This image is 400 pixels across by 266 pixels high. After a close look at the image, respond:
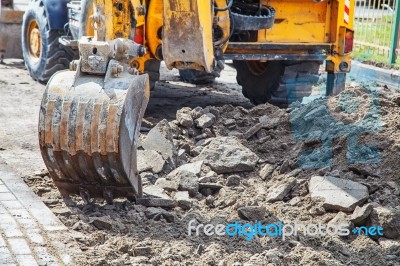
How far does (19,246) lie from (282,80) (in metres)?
5.20

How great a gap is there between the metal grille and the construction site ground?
6272 mm

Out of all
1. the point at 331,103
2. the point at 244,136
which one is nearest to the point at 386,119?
the point at 331,103

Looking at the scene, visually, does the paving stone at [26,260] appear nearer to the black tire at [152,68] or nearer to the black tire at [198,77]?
the black tire at [152,68]

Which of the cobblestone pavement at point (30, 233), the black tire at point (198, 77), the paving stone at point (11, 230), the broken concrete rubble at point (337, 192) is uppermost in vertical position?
the broken concrete rubble at point (337, 192)

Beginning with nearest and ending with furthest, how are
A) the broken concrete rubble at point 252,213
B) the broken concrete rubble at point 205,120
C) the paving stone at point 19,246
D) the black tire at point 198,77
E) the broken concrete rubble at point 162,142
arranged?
1. the paving stone at point 19,246
2. the broken concrete rubble at point 252,213
3. the broken concrete rubble at point 162,142
4. the broken concrete rubble at point 205,120
5. the black tire at point 198,77

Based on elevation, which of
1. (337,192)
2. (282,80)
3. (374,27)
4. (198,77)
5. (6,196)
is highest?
(374,27)

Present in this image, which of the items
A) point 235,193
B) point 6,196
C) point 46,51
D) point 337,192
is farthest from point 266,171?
point 46,51

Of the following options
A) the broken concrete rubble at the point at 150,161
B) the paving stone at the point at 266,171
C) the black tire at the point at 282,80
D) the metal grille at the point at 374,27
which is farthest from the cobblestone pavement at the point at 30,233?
the metal grille at the point at 374,27

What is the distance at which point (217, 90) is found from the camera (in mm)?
11750

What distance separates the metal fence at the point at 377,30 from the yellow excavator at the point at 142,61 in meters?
4.17

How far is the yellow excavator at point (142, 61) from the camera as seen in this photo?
219 inches

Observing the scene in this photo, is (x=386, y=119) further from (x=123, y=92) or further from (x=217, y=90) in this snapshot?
(x=217, y=90)

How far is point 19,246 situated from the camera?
5051 mm

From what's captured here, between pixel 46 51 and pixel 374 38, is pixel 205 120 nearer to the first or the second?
pixel 46 51
